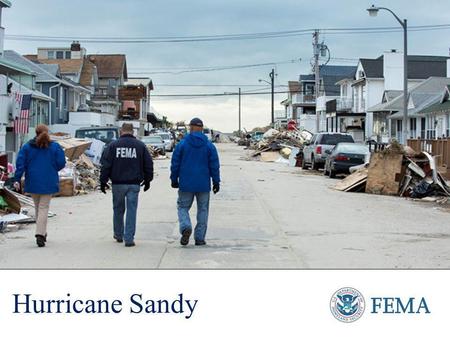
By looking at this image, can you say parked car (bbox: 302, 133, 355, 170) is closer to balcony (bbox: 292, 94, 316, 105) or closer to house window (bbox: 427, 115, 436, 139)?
house window (bbox: 427, 115, 436, 139)

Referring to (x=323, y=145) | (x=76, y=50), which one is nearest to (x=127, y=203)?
(x=323, y=145)

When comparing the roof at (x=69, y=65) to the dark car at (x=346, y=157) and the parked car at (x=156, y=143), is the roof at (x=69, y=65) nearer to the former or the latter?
the parked car at (x=156, y=143)

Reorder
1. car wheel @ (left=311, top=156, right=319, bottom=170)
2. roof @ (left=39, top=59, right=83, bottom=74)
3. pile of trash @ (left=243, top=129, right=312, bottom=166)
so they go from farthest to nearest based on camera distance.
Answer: roof @ (left=39, top=59, right=83, bottom=74)
pile of trash @ (left=243, top=129, right=312, bottom=166)
car wheel @ (left=311, top=156, right=319, bottom=170)

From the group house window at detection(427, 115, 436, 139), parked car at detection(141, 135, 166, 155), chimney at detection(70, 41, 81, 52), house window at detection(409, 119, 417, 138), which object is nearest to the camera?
house window at detection(427, 115, 436, 139)

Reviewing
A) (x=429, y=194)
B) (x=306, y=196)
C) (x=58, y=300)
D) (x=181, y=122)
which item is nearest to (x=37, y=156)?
(x=58, y=300)

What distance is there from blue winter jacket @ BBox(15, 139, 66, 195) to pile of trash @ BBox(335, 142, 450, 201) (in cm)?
1256

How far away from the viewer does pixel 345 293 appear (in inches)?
221

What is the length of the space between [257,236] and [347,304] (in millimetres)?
6288

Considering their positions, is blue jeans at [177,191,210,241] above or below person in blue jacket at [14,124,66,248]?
below

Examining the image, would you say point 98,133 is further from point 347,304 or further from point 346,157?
point 347,304

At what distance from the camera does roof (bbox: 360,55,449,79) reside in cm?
6297

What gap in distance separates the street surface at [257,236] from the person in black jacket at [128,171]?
0.57 metres

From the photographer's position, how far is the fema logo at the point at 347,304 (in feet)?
18.2

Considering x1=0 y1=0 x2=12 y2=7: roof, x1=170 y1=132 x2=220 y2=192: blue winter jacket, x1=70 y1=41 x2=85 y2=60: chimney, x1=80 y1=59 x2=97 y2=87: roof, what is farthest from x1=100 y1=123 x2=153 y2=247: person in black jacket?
x1=70 y1=41 x2=85 y2=60: chimney
